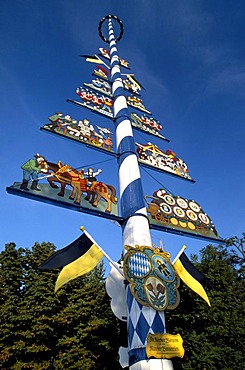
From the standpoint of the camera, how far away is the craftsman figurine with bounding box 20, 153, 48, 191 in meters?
5.61

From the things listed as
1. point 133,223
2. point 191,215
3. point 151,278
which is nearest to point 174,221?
point 191,215

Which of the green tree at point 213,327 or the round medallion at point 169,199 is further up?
the round medallion at point 169,199

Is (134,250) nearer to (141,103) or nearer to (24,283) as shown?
(141,103)

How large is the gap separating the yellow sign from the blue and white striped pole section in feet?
0.35

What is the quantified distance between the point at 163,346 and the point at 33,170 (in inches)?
146

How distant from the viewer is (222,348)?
821 cm

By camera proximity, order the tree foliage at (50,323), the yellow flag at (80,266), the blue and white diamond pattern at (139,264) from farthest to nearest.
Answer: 1. the tree foliage at (50,323)
2. the blue and white diamond pattern at (139,264)
3. the yellow flag at (80,266)

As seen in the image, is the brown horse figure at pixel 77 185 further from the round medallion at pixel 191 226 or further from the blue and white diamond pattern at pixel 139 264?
the round medallion at pixel 191 226

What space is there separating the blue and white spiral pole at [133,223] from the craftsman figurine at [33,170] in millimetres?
1737

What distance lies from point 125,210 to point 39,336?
7081 mm

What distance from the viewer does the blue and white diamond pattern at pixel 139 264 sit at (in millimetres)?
5121

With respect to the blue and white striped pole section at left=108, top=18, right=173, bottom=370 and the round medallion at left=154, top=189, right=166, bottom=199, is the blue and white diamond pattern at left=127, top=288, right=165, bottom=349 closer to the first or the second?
the blue and white striped pole section at left=108, top=18, right=173, bottom=370

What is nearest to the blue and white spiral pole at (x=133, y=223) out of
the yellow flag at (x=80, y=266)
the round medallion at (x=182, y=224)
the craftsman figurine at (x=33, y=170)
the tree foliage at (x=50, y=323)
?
the yellow flag at (x=80, y=266)

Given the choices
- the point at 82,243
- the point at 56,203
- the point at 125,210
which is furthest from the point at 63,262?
the point at 125,210
